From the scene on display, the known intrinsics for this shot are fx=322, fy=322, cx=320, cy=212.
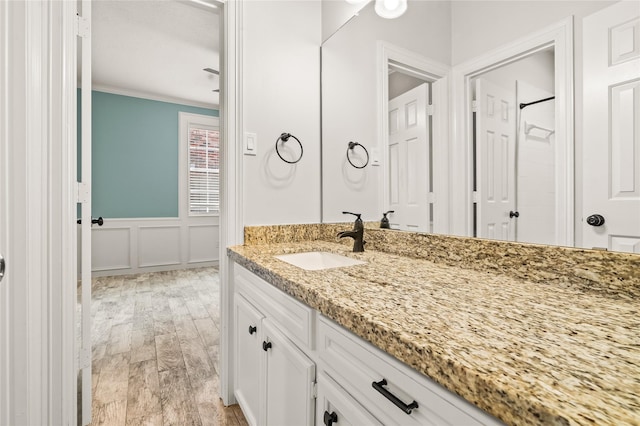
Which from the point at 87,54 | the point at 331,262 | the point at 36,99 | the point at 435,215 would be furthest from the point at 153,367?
the point at 435,215

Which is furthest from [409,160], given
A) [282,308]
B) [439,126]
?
[282,308]

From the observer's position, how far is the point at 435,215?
4.18ft

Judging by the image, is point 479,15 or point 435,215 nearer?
point 479,15

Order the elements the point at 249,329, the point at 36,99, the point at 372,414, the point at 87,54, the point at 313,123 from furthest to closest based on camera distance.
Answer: the point at 313,123 < the point at 87,54 < the point at 249,329 < the point at 36,99 < the point at 372,414

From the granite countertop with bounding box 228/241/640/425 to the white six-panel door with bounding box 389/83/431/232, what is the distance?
0.39 meters

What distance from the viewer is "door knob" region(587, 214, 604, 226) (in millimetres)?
777

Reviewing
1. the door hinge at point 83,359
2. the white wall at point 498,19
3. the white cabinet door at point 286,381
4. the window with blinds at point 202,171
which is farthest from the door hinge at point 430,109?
the window with blinds at point 202,171

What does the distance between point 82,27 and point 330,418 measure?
182 centimetres

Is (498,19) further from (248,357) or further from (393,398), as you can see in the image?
(248,357)

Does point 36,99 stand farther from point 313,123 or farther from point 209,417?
point 209,417

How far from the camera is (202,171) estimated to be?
16.4 feet

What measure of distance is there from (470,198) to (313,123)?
1063mm

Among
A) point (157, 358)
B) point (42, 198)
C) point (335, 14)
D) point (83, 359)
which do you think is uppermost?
point (335, 14)

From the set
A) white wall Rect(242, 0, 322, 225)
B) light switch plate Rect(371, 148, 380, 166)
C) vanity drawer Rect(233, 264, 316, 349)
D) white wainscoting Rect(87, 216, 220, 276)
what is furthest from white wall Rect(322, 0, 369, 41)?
white wainscoting Rect(87, 216, 220, 276)
